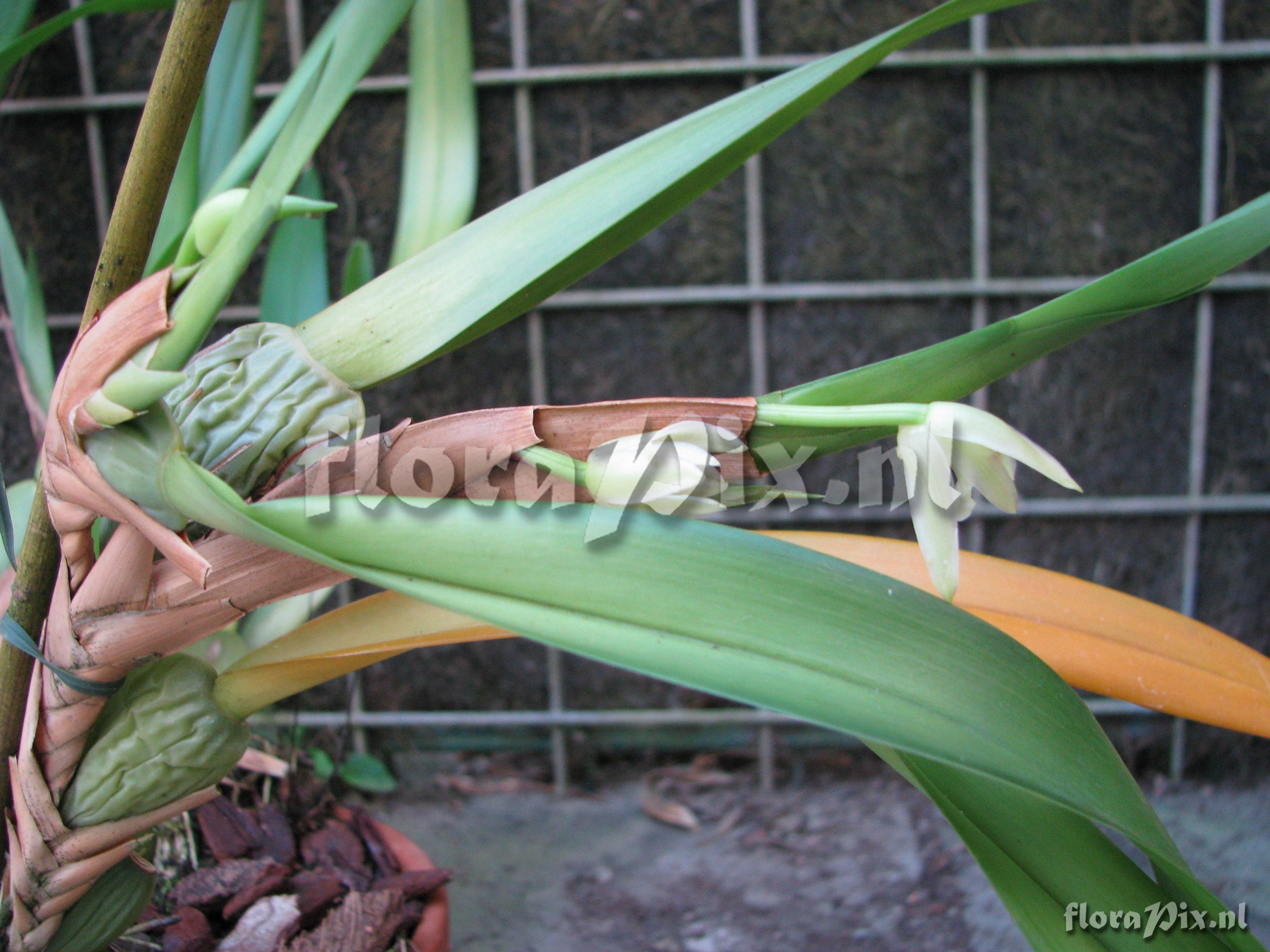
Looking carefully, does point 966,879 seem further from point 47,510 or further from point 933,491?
point 47,510

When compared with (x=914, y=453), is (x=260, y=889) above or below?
below

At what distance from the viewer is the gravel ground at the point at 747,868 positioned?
891mm

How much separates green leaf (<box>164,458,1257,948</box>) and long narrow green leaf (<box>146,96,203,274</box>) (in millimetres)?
444

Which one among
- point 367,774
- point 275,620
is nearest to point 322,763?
point 367,774

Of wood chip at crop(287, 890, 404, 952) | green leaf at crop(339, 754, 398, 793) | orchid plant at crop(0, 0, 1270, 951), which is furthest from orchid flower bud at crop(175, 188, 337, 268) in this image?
green leaf at crop(339, 754, 398, 793)

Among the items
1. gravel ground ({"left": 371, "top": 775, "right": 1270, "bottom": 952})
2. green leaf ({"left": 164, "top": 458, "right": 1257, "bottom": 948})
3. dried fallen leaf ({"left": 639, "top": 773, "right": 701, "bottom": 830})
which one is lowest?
gravel ground ({"left": 371, "top": 775, "right": 1270, "bottom": 952})

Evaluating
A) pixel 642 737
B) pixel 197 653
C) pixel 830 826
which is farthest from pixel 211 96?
pixel 830 826

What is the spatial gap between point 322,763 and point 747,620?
904 mm

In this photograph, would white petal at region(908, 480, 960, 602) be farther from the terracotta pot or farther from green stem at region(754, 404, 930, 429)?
the terracotta pot

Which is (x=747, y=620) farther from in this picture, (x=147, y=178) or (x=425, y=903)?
(x=425, y=903)

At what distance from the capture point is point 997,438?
0.91 ft

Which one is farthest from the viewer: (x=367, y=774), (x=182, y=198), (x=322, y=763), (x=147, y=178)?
(x=367, y=774)

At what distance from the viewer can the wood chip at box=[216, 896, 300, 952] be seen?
56 cm

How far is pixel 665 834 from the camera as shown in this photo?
Result: 3.55ft
